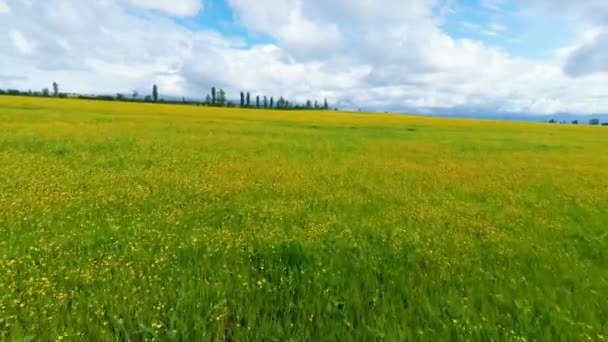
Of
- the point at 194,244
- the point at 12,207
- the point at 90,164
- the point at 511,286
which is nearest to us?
the point at 511,286

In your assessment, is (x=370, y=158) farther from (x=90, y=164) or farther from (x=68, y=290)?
(x=68, y=290)

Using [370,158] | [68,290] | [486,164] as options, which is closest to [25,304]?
[68,290]

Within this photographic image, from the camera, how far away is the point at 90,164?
12.6m

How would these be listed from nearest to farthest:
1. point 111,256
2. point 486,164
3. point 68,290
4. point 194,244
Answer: point 68,290 → point 111,256 → point 194,244 → point 486,164

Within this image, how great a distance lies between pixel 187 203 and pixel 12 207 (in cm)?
335

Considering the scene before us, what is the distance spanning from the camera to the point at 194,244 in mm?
5496

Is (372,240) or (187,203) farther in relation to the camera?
(187,203)

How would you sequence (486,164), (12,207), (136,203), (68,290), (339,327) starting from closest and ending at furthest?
(339,327)
(68,290)
(12,207)
(136,203)
(486,164)

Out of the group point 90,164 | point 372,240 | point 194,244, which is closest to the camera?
point 194,244

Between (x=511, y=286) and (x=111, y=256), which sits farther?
(x=111, y=256)

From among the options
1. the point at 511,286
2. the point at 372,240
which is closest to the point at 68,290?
the point at 372,240

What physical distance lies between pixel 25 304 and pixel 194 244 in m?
2.20

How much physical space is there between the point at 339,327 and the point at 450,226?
4.45 metres

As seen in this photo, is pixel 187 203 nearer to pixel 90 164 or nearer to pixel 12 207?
pixel 12 207
